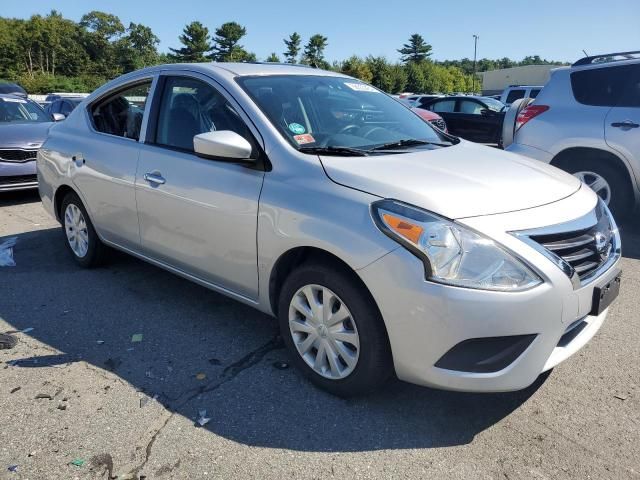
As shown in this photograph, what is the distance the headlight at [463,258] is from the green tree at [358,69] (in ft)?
195

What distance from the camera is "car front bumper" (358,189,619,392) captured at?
224 cm

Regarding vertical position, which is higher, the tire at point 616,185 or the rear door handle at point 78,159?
the rear door handle at point 78,159

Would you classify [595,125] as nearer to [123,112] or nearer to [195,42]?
[123,112]

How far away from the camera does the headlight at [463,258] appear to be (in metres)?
2.26

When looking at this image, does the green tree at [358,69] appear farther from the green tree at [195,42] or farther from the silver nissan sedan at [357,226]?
the silver nissan sedan at [357,226]

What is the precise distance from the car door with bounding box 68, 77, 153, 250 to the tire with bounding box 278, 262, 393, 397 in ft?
5.48

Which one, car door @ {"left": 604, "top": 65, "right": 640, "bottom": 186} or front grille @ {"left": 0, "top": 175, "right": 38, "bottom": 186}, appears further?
front grille @ {"left": 0, "top": 175, "right": 38, "bottom": 186}

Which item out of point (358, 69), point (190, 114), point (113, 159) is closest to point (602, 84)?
point (190, 114)

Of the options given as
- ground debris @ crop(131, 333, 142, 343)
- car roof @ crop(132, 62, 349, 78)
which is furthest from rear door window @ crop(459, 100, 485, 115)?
ground debris @ crop(131, 333, 142, 343)

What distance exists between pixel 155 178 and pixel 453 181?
2019mm

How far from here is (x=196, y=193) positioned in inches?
129

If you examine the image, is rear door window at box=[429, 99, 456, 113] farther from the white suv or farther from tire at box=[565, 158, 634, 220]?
tire at box=[565, 158, 634, 220]

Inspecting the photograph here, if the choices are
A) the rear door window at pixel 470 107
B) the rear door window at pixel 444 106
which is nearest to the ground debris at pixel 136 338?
the rear door window at pixel 470 107

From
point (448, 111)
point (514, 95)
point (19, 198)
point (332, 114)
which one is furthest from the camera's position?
point (514, 95)
